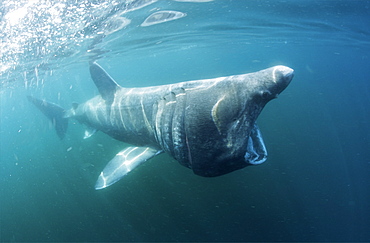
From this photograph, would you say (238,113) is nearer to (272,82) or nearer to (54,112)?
(272,82)

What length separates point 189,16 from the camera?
13.1 meters

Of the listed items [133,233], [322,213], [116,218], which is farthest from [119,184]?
[322,213]

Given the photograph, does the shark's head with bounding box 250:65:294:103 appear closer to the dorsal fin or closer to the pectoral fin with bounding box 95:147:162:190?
the pectoral fin with bounding box 95:147:162:190

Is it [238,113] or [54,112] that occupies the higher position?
[238,113]

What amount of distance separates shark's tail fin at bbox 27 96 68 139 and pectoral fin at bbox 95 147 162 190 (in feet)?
24.8

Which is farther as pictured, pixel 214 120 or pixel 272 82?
pixel 214 120

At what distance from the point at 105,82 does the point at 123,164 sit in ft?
10.5

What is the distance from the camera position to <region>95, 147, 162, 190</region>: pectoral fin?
193 inches

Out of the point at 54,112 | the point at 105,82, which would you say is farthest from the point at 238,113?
the point at 54,112

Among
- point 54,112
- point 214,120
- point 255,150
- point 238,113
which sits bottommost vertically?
point 54,112

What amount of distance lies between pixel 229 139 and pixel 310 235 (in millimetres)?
8276

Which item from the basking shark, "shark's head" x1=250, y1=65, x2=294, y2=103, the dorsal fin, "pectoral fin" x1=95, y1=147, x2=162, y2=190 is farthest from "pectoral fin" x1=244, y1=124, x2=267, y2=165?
the dorsal fin

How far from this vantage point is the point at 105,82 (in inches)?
275

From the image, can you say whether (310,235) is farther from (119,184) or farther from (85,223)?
(85,223)
